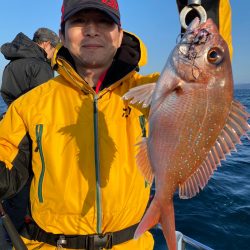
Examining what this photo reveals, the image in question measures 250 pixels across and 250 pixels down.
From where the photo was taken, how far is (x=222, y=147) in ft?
7.14

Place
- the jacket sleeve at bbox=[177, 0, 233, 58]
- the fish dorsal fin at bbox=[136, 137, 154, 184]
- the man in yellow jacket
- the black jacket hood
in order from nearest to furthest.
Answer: the fish dorsal fin at bbox=[136, 137, 154, 184], the jacket sleeve at bbox=[177, 0, 233, 58], the man in yellow jacket, the black jacket hood

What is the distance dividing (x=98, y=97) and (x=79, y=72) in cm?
38

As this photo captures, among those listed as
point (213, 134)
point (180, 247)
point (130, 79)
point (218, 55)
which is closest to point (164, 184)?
point (213, 134)

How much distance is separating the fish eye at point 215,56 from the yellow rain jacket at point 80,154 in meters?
1.03

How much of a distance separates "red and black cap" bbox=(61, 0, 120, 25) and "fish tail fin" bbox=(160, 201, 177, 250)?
165 centimetres

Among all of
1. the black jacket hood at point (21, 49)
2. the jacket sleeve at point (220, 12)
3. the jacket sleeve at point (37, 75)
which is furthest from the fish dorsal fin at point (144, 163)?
the black jacket hood at point (21, 49)

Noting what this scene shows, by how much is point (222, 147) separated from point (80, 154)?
1.30 metres

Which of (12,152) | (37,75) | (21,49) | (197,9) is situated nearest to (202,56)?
(197,9)

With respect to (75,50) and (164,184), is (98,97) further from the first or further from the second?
(164,184)

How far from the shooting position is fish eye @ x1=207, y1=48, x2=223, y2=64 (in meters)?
2.19

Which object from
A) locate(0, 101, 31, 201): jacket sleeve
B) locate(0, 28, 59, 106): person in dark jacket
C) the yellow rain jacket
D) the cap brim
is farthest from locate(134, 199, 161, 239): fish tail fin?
locate(0, 28, 59, 106): person in dark jacket

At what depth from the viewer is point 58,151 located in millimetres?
3010

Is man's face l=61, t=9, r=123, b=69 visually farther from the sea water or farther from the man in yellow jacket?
the sea water

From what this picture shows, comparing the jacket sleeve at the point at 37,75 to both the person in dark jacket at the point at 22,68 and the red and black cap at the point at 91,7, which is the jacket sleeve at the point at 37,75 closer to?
the person in dark jacket at the point at 22,68
